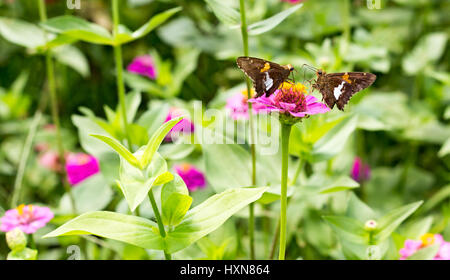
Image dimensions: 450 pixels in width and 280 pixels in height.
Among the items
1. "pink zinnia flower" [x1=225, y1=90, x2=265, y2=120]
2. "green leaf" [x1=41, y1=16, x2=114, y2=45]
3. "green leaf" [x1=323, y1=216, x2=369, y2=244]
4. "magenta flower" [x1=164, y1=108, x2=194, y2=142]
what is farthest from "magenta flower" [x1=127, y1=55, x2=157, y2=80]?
"green leaf" [x1=323, y1=216, x2=369, y2=244]

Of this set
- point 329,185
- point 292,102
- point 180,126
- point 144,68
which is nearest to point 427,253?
point 329,185

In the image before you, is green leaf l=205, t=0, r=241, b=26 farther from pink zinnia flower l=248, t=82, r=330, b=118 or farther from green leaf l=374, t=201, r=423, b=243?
green leaf l=374, t=201, r=423, b=243

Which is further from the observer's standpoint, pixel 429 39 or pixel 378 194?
pixel 429 39

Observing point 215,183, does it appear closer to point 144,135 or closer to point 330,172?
point 144,135

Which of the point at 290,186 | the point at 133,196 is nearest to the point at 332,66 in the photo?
the point at 290,186

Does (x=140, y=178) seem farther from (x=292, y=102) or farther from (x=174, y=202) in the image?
(x=292, y=102)
